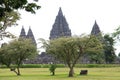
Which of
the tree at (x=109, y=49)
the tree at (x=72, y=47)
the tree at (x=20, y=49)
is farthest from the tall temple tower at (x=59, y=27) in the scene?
the tree at (x=72, y=47)

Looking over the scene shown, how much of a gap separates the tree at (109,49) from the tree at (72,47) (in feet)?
186

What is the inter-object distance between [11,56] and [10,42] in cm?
275

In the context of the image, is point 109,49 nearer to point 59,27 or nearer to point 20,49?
point 59,27

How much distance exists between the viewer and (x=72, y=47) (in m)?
44.8

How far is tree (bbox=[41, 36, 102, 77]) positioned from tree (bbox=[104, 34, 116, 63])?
56.8 m

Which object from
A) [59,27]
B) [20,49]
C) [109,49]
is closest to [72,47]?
[20,49]

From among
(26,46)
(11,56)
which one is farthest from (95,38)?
(11,56)

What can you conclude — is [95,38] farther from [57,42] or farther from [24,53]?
[24,53]

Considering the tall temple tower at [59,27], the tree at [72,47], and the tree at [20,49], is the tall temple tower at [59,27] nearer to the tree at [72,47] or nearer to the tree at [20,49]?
the tree at [20,49]

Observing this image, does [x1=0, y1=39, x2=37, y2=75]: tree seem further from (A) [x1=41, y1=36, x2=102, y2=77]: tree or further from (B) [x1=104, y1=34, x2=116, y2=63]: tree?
(B) [x1=104, y1=34, x2=116, y2=63]: tree

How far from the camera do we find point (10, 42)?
5397cm

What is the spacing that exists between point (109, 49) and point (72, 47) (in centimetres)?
6025

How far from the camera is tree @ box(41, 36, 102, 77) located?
4350cm

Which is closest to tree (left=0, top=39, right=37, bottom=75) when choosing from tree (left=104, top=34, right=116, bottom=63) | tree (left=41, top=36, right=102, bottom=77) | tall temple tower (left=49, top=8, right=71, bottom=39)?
tree (left=41, top=36, right=102, bottom=77)
